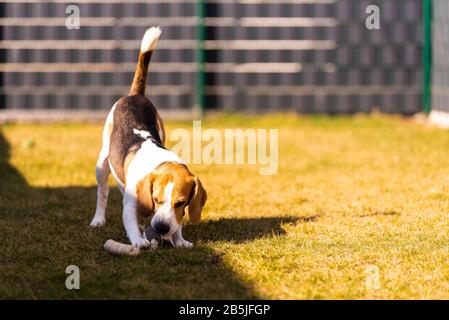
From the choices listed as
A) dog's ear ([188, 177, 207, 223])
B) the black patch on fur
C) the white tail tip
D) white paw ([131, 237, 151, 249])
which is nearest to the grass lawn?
white paw ([131, 237, 151, 249])

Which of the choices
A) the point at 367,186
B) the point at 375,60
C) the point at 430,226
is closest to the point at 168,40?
the point at 375,60

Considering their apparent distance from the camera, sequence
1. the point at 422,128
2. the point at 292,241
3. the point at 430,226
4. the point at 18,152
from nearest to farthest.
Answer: the point at 292,241 → the point at 430,226 → the point at 18,152 → the point at 422,128

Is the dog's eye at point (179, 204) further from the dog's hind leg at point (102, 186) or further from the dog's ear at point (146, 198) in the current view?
the dog's hind leg at point (102, 186)

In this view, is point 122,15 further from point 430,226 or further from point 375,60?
point 430,226

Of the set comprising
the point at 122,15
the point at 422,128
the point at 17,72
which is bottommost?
the point at 422,128

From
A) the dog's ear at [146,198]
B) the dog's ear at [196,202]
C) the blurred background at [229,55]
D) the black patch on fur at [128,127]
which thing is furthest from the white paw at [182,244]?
the blurred background at [229,55]

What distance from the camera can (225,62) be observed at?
15.1 m

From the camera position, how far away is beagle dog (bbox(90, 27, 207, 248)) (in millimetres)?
5547

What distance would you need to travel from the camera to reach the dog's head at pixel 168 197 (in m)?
5.51

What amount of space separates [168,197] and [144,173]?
430 millimetres

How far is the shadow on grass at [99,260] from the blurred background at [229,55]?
24.4 ft

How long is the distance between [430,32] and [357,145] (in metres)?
3.94

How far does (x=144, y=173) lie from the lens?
5879mm

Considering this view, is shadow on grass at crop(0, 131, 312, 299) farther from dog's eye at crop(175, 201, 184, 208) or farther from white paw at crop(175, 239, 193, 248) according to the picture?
dog's eye at crop(175, 201, 184, 208)
